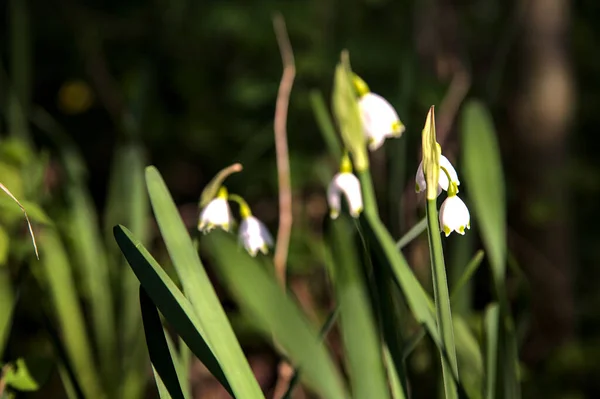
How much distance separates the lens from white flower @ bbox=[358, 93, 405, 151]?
1.12 meters

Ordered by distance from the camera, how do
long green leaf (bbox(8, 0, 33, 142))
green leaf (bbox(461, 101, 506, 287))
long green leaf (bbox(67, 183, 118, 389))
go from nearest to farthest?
1. green leaf (bbox(461, 101, 506, 287))
2. long green leaf (bbox(67, 183, 118, 389))
3. long green leaf (bbox(8, 0, 33, 142))

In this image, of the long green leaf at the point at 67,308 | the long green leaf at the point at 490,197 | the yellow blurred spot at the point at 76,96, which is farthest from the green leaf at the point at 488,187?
the yellow blurred spot at the point at 76,96

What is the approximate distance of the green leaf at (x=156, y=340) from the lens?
94cm

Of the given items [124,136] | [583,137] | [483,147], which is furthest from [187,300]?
[583,137]

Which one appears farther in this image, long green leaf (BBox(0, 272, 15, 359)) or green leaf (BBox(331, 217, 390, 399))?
long green leaf (BBox(0, 272, 15, 359))

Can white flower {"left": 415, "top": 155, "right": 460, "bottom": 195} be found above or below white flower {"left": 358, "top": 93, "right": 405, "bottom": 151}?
below

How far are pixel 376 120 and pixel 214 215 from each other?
30 cm

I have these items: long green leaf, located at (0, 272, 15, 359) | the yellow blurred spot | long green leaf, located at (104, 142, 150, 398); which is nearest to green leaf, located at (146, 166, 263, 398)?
long green leaf, located at (0, 272, 15, 359)

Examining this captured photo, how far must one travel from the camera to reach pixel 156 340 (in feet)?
3.08

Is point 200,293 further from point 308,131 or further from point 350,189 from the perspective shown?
point 308,131

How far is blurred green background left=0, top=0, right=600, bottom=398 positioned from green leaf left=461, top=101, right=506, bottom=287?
13.0 inches

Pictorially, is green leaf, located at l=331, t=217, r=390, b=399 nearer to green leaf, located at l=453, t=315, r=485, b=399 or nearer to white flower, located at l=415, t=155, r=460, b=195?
white flower, located at l=415, t=155, r=460, b=195

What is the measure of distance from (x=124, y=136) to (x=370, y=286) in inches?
58.9

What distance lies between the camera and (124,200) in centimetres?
219
